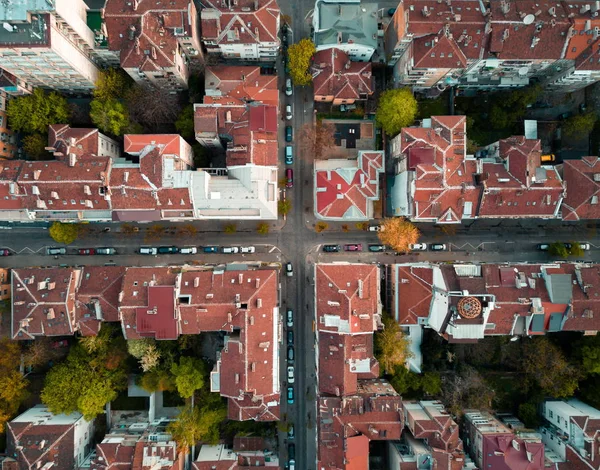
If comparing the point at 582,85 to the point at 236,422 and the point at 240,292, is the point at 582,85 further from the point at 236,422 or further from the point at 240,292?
the point at 236,422

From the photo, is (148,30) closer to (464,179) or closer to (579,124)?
(464,179)

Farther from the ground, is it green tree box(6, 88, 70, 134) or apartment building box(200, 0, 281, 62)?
apartment building box(200, 0, 281, 62)

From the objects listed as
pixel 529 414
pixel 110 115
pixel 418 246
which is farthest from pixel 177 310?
pixel 529 414

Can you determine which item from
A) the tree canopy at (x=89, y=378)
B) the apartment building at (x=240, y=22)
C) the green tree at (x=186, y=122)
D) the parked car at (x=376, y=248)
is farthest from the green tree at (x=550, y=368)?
the tree canopy at (x=89, y=378)

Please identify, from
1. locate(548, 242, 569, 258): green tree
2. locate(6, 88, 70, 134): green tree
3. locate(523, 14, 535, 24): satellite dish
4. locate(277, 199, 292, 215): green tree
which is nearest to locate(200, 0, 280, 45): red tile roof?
locate(277, 199, 292, 215): green tree

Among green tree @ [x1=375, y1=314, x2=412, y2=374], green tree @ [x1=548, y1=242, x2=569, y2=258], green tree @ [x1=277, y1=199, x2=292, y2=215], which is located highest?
green tree @ [x1=277, y1=199, x2=292, y2=215]

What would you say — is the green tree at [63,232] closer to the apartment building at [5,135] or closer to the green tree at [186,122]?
the apartment building at [5,135]

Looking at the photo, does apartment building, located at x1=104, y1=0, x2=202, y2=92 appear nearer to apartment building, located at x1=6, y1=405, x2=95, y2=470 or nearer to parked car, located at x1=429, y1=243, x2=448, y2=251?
parked car, located at x1=429, y1=243, x2=448, y2=251
